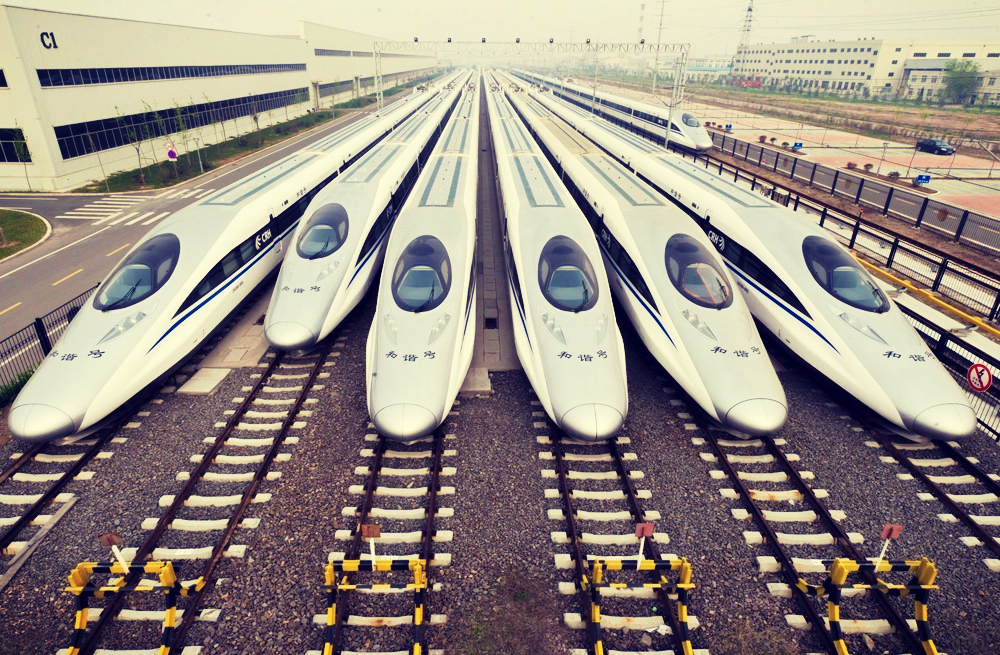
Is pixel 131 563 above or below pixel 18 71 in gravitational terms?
below

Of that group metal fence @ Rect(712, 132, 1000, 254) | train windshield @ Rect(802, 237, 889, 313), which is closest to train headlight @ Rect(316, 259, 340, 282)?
train windshield @ Rect(802, 237, 889, 313)

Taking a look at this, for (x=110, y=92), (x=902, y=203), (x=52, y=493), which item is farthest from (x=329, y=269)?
(x=110, y=92)

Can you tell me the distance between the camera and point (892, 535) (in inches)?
314

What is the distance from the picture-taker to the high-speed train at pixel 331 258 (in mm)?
14219

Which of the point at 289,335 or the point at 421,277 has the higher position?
the point at 421,277

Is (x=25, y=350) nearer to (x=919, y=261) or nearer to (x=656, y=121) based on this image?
(x=919, y=261)

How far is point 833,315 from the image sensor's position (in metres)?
12.8

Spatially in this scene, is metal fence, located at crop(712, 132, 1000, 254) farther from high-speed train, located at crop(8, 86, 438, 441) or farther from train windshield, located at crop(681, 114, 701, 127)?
high-speed train, located at crop(8, 86, 438, 441)

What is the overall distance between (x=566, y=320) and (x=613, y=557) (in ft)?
17.6

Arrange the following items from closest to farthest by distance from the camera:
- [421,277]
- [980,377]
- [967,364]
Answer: [980,377] → [421,277] → [967,364]

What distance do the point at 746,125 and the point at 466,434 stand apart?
7655 centimetres

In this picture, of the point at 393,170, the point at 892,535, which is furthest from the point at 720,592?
the point at 393,170

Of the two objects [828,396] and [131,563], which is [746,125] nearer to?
[828,396]

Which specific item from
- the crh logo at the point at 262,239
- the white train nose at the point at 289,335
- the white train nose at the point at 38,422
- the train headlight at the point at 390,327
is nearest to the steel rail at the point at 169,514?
the white train nose at the point at 289,335
